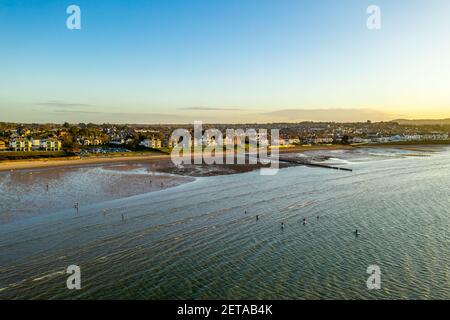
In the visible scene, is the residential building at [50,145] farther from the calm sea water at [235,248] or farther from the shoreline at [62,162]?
the calm sea water at [235,248]

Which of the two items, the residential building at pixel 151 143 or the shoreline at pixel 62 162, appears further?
the residential building at pixel 151 143

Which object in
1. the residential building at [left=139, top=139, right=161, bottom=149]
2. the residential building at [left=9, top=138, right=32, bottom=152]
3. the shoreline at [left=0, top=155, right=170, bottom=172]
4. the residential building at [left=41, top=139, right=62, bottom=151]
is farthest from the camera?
the residential building at [left=139, top=139, right=161, bottom=149]

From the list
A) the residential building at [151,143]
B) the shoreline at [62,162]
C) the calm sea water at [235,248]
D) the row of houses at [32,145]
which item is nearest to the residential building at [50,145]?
the row of houses at [32,145]

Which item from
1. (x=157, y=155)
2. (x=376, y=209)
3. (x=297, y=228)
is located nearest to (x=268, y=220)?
(x=297, y=228)

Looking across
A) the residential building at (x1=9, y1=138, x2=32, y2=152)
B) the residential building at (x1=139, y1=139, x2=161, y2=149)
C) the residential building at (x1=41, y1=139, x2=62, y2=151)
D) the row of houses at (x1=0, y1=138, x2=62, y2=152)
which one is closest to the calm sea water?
the residential building at (x1=41, y1=139, x2=62, y2=151)

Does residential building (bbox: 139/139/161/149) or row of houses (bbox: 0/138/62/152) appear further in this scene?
residential building (bbox: 139/139/161/149)

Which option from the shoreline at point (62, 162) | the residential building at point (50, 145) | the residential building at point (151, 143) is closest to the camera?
the shoreline at point (62, 162)

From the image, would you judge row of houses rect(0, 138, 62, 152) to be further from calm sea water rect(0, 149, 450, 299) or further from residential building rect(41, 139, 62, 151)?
calm sea water rect(0, 149, 450, 299)
